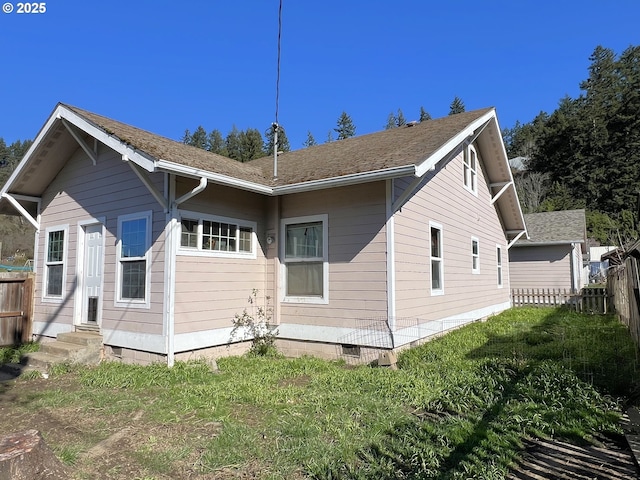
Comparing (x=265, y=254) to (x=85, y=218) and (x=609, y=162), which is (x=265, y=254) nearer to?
(x=85, y=218)

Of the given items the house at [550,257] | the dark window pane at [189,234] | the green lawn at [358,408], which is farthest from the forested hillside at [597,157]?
the dark window pane at [189,234]

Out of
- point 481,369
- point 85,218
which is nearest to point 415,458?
point 481,369

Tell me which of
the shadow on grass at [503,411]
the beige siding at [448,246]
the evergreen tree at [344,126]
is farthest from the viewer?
the evergreen tree at [344,126]

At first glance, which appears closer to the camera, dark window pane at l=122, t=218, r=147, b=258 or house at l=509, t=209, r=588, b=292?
dark window pane at l=122, t=218, r=147, b=258

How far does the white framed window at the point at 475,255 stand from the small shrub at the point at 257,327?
21.4 feet

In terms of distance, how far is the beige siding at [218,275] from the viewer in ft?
22.3

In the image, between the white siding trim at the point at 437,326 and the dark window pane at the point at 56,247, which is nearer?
the white siding trim at the point at 437,326

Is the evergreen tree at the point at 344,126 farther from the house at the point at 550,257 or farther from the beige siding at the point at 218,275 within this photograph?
the beige siding at the point at 218,275

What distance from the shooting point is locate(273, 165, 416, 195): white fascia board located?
635 centimetres

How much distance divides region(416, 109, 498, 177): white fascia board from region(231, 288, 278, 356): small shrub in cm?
404

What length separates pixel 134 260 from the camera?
724 cm

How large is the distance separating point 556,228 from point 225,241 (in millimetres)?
17570

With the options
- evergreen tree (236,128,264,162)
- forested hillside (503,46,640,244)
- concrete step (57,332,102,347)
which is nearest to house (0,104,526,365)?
concrete step (57,332,102,347)

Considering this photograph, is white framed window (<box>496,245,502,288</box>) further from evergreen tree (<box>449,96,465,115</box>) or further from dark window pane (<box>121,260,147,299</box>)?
evergreen tree (<box>449,96,465,115</box>)
